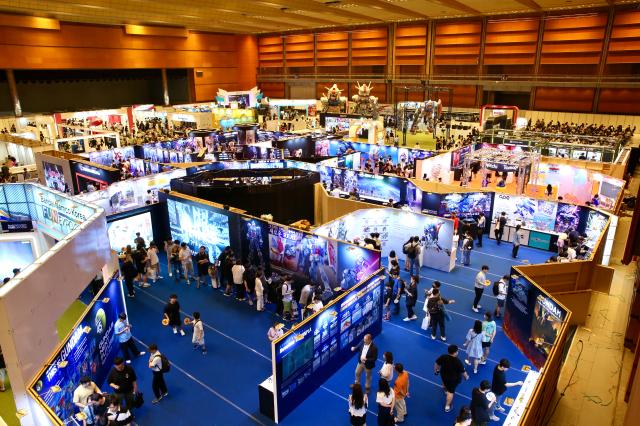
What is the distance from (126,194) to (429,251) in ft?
35.2

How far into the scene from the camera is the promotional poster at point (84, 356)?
629 cm

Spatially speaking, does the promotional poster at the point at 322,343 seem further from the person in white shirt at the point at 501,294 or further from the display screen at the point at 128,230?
the display screen at the point at 128,230

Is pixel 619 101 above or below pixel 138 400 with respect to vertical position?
above

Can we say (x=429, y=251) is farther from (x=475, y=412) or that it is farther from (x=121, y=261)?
(x=121, y=261)

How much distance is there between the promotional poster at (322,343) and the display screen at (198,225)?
5242mm

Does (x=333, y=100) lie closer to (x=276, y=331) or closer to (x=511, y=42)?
(x=511, y=42)

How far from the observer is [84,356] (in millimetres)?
7438

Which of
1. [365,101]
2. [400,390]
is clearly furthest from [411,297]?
[365,101]

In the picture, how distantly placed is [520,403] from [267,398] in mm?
4043

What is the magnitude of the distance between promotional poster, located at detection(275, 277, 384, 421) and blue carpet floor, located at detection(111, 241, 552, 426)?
0.26 meters

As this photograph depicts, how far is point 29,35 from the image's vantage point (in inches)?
1362

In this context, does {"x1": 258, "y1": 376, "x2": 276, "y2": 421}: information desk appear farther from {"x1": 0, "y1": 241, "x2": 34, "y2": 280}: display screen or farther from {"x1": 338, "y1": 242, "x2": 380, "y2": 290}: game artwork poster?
{"x1": 0, "y1": 241, "x2": 34, "y2": 280}: display screen

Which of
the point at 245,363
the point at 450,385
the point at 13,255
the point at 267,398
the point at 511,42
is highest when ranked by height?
the point at 511,42

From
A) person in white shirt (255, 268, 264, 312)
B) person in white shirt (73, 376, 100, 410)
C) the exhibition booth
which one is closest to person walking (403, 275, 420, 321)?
person in white shirt (255, 268, 264, 312)
